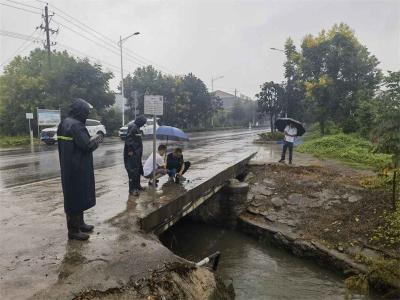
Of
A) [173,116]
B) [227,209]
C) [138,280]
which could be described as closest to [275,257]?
[227,209]

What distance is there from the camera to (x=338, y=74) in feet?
84.9

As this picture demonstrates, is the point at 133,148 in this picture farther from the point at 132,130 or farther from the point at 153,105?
the point at 153,105

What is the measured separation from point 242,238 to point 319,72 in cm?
1962

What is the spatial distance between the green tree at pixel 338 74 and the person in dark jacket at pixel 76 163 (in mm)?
21724

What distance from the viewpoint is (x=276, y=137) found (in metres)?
27.8

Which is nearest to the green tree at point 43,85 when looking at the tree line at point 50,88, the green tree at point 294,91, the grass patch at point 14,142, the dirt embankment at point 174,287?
the tree line at point 50,88

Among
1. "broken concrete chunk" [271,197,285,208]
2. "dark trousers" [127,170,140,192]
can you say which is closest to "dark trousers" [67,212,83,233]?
"dark trousers" [127,170,140,192]

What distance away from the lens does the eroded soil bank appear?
7734 mm

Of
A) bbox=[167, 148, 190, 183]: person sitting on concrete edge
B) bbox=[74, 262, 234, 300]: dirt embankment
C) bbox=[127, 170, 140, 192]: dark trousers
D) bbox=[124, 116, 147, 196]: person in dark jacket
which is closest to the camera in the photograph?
bbox=[74, 262, 234, 300]: dirt embankment

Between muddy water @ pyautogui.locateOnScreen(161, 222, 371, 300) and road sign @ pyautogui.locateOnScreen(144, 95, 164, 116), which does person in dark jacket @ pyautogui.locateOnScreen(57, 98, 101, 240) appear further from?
muddy water @ pyautogui.locateOnScreen(161, 222, 371, 300)

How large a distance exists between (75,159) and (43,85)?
88.8ft

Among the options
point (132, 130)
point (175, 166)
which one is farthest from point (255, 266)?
point (132, 130)

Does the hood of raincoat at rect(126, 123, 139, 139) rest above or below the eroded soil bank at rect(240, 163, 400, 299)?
above

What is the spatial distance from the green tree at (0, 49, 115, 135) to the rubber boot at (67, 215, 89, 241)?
84.4ft
